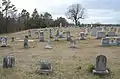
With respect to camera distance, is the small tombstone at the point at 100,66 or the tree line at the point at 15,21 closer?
the small tombstone at the point at 100,66

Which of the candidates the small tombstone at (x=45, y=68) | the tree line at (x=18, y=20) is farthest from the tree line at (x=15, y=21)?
the small tombstone at (x=45, y=68)

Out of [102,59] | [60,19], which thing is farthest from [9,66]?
[60,19]

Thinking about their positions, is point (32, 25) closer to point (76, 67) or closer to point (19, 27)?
point (19, 27)

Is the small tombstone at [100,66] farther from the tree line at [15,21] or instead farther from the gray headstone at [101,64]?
the tree line at [15,21]

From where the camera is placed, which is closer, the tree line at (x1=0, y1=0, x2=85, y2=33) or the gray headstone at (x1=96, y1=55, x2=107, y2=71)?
the gray headstone at (x1=96, y1=55, x2=107, y2=71)

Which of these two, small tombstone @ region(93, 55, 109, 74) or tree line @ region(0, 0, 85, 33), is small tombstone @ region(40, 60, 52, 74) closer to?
small tombstone @ region(93, 55, 109, 74)

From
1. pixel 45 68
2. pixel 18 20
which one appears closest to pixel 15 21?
pixel 18 20

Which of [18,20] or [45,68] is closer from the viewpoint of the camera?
[45,68]

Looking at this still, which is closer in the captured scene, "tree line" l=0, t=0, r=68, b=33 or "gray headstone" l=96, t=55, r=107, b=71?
"gray headstone" l=96, t=55, r=107, b=71

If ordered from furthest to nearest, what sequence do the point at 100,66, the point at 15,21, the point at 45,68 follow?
1. the point at 15,21
2. the point at 45,68
3. the point at 100,66

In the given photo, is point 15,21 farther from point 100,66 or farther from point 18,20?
point 100,66

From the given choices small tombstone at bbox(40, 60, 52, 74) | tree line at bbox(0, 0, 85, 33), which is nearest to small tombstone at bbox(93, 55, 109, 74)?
small tombstone at bbox(40, 60, 52, 74)

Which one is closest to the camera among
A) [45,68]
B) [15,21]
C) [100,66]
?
[100,66]

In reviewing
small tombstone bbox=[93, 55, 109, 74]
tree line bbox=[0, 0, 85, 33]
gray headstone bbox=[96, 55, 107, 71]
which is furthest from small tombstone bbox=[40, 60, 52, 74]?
tree line bbox=[0, 0, 85, 33]
